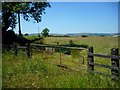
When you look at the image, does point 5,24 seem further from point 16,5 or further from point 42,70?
point 42,70

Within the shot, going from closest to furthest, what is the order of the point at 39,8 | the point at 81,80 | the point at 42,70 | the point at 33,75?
the point at 81,80
the point at 33,75
the point at 42,70
the point at 39,8

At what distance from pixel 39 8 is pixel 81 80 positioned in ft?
94.8

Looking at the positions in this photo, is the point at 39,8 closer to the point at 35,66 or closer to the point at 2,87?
the point at 35,66

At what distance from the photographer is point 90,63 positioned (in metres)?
11.7

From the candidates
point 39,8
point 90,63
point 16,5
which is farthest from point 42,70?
point 39,8

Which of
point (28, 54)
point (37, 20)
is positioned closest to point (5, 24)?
point (37, 20)

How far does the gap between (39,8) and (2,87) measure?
28.7 meters

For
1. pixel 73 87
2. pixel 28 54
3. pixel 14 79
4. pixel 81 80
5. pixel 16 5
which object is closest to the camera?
pixel 73 87

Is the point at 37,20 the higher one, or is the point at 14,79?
the point at 37,20

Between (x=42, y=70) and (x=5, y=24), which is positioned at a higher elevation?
(x=5, y=24)

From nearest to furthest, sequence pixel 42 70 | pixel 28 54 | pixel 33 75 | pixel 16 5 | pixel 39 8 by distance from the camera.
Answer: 1. pixel 33 75
2. pixel 42 70
3. pixel 28 54
4. pixel 16 5
5. pixel 39 8

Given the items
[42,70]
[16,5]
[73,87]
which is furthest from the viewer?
[16,5]

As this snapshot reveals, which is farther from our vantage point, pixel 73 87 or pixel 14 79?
pixel 14 79

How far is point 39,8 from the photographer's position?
122 ft
